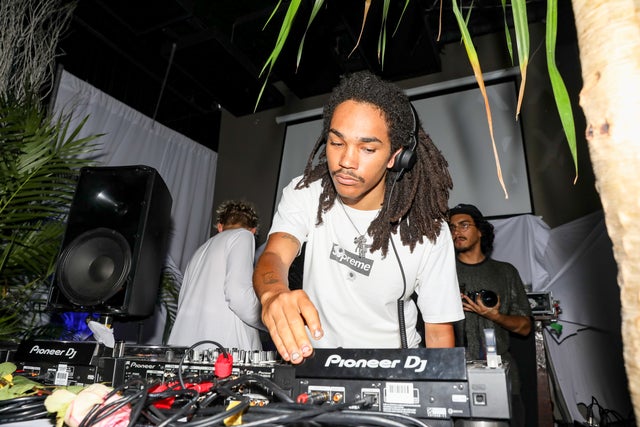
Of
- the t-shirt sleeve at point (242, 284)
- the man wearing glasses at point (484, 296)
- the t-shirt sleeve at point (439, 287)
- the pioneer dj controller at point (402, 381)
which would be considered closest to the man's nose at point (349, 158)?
the t-shirt sleeve at point (439, 287)

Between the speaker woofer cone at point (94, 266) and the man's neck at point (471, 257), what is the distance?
6.68ft

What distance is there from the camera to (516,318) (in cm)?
228

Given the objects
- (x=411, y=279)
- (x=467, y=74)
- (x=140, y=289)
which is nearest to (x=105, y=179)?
(x=140, y=289)

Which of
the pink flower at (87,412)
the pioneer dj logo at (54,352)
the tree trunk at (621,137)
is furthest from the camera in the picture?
the pioneer dj logo at (54,352)

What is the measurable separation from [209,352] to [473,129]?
3.50 metres

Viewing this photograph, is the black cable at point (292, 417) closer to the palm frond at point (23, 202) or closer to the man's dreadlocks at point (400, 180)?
the man's dreadlocks at point (400, 180)

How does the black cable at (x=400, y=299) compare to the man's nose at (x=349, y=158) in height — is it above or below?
below

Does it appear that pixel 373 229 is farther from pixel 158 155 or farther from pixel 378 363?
pixel 158 155

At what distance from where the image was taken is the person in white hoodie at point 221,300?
1954 mm

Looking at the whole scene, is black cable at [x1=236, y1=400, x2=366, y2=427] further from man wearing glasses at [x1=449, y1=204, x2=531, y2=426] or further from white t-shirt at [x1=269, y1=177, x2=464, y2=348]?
man wearing glasses at [x1=449, y1=204, x2=531, y2=426]

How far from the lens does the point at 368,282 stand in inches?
46.4

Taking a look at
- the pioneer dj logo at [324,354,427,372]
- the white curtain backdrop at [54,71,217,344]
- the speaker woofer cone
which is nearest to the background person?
the pioneer dj logo at [324,354,427,372]

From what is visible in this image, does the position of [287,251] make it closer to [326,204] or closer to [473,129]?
[326,204]

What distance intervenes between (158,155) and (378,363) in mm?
4169
